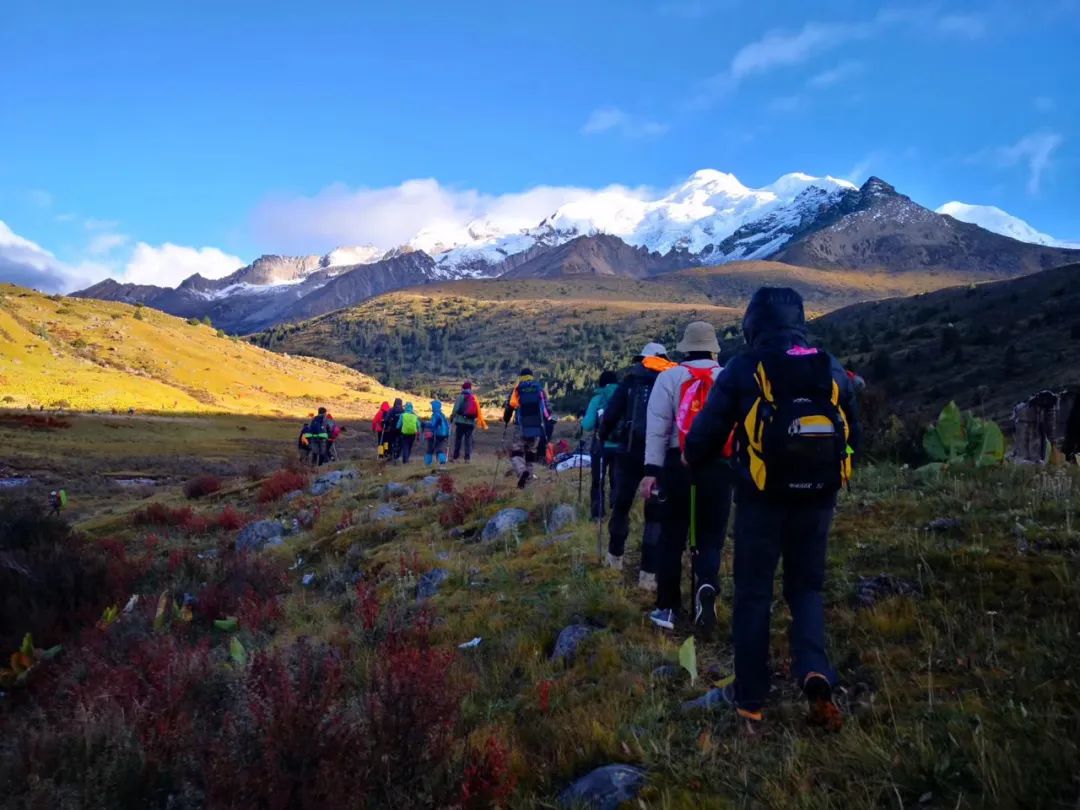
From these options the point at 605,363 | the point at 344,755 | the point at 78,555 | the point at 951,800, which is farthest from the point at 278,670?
the point at 605,363

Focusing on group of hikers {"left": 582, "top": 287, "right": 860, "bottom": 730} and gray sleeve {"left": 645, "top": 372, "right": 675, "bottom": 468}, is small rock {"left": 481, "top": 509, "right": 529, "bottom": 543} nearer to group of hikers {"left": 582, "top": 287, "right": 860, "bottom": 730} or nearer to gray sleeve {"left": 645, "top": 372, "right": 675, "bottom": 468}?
gray sleeve {"left": 645, "top": 372, "right": 675, "bottom": 468}

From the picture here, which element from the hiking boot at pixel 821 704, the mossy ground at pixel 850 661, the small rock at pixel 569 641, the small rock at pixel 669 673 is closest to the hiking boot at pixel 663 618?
the mossy ground at pixel 850 661

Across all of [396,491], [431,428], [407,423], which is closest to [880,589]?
[396,491]

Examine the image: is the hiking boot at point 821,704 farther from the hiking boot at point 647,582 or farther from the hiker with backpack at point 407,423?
the hiker with backpack at point 407,423

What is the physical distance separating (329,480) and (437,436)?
375 centimetres

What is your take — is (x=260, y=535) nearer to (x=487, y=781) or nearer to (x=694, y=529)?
(x=694, y=529)

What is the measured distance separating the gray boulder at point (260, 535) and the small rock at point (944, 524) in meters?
9.83

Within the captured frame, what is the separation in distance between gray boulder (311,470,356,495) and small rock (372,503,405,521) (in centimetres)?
375

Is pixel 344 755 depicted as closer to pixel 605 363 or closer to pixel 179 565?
pixel 179 565

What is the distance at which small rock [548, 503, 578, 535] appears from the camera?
9.17 meters

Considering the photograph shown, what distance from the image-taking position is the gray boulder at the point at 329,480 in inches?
Result: 642

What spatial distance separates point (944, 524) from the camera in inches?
230

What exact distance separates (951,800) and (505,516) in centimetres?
A: 746

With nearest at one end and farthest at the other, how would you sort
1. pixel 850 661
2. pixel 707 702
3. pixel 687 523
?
1. pixel 707 702
2. pixel 850 661
3. pixel 687 523
